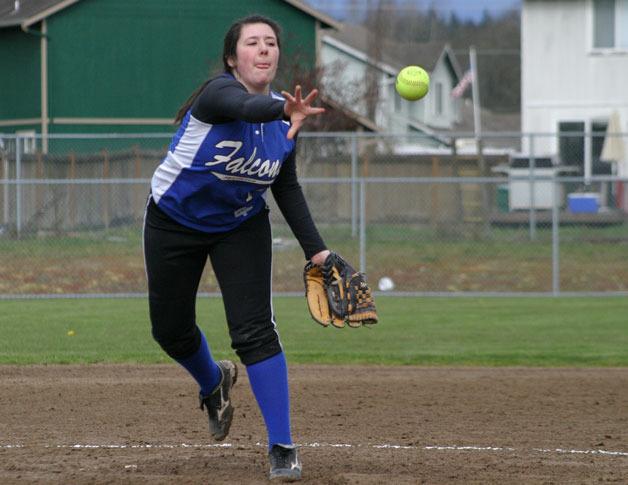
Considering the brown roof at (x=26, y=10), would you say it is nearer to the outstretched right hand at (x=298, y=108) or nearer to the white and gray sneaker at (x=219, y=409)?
the white and gray sneaker at (x=219, y=409)

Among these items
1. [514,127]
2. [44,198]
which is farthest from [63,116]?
[514,127]

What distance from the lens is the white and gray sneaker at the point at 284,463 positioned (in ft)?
15.2

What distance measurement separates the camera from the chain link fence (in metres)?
14.6

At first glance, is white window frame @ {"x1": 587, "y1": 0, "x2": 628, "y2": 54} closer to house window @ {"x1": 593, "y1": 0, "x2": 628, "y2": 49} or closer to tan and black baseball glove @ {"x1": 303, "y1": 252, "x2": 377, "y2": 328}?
house window @ {"x1": 593, "y1": 0, "x2": 628, "y2": 49}

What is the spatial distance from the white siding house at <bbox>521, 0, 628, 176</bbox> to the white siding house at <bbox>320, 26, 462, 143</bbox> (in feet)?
11.0

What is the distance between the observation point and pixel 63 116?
73.9ft

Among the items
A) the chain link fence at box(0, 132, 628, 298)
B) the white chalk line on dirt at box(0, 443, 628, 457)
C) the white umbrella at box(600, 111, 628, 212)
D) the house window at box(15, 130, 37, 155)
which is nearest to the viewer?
the white chalk line on dirt at box(0, 443, 628, 457)

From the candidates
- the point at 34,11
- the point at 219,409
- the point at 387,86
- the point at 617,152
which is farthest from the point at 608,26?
the point at 219,409

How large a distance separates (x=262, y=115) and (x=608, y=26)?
22996 millimetres

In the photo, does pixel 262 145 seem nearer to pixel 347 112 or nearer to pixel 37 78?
pixel 347 112

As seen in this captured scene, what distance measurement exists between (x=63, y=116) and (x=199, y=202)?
61.0 feet

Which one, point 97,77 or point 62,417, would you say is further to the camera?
point 97,77

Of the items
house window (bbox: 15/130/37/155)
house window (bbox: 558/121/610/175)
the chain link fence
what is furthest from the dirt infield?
house window (bbox: 558/121/610/175)

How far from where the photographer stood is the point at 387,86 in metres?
34.8
